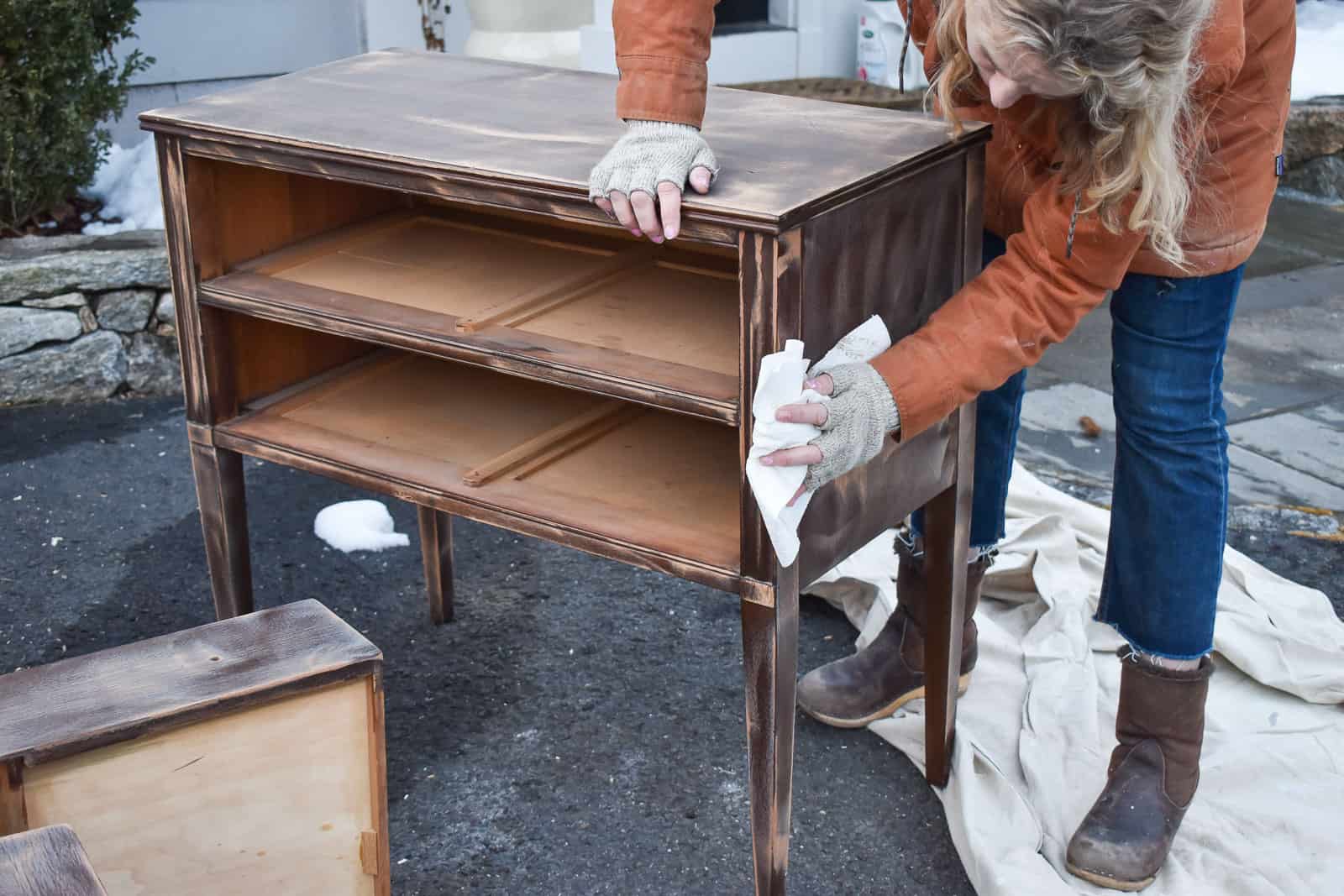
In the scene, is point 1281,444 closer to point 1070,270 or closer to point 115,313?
point 1070,270

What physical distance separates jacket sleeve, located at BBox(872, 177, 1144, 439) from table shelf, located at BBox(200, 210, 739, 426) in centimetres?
21

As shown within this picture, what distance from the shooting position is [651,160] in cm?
155

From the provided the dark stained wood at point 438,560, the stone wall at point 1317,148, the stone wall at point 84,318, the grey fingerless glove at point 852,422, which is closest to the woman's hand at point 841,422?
the grey fingerless glove at point 852,422

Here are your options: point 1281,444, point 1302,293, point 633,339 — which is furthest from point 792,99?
point 1302,293

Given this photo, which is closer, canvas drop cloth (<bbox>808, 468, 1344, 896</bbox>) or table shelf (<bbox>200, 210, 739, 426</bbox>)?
table shelf (<bbox>200, 210, 739, 426</bbox>)

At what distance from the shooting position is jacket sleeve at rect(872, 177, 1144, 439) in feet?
5.33

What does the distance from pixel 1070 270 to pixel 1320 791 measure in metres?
1.08

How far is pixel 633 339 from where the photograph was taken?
5.98ft

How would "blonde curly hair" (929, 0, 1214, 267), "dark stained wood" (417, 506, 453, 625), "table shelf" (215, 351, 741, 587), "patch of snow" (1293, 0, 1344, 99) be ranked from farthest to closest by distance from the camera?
1. "patch of snow" (1293, 0, 1344, 99)
2. "dark stained wood" (417, 506, 453, 625)
3. "table shelf" (215, 351, 741, 587)
4. "blonde curly hair" (929, 0, 1214, 267)

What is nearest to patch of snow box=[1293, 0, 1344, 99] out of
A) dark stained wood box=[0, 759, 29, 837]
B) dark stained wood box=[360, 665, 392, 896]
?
dark stained wood box=[360, 665, 392, 896]

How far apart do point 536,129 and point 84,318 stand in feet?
7.51

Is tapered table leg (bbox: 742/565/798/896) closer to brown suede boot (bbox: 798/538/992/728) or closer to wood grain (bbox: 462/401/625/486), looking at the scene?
wood grain (bbox: 462/401/625/486)

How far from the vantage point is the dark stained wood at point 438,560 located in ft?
8.73

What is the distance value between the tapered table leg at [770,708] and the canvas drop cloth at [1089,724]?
1.32 feet
